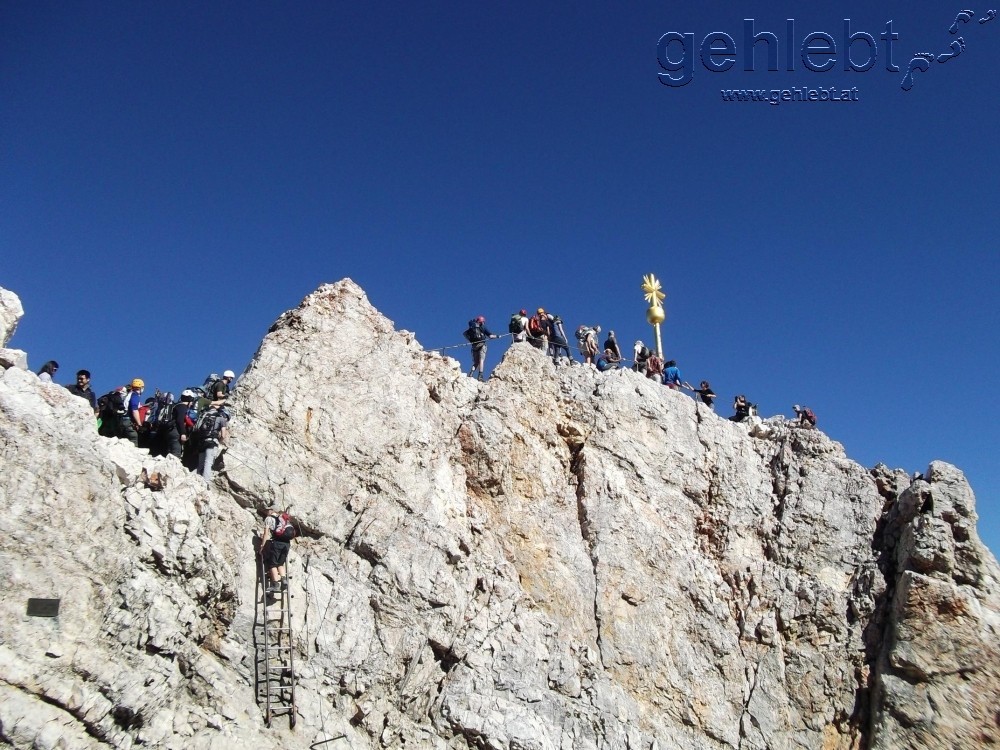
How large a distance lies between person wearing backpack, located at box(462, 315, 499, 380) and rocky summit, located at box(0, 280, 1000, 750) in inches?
36.6

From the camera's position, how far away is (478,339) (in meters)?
22.1

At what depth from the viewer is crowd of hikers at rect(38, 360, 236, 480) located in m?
15.5

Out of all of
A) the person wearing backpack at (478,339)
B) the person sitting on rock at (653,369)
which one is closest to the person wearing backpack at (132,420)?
the person wearing backpack at (478,339)

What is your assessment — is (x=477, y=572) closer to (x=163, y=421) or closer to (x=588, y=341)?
(x=163, y=421)

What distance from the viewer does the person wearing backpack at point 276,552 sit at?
14.3 m

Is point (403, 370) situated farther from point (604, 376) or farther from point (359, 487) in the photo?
point (604, 376)

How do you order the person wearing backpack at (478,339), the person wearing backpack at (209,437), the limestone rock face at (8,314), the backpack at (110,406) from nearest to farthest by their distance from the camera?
the limestone rock face at (8,314), the person wearing backpack at (209,437), the backpack at (110,406), the person wearing backpack at (478,339)

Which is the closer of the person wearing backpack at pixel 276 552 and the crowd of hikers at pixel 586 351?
the person wearing backpack at pixel 276 552

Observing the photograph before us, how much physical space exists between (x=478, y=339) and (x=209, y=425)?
353 inches

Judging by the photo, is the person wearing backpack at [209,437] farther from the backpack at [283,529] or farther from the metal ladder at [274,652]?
the metal ladder at [274,652]

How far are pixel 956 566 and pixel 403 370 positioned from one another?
15688 millimetres

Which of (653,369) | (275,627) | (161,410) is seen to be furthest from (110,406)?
(653,369)

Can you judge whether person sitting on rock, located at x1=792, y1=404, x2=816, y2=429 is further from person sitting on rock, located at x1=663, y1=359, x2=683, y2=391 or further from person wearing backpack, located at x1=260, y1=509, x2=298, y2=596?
person wearing backpack, located at x1=260, y1=509, x2=298, y2=596

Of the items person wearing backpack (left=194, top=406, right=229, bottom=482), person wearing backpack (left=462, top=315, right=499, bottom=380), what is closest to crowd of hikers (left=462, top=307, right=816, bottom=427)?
person wearing backpack (left=462, top=315, right=499, bottom=380)
